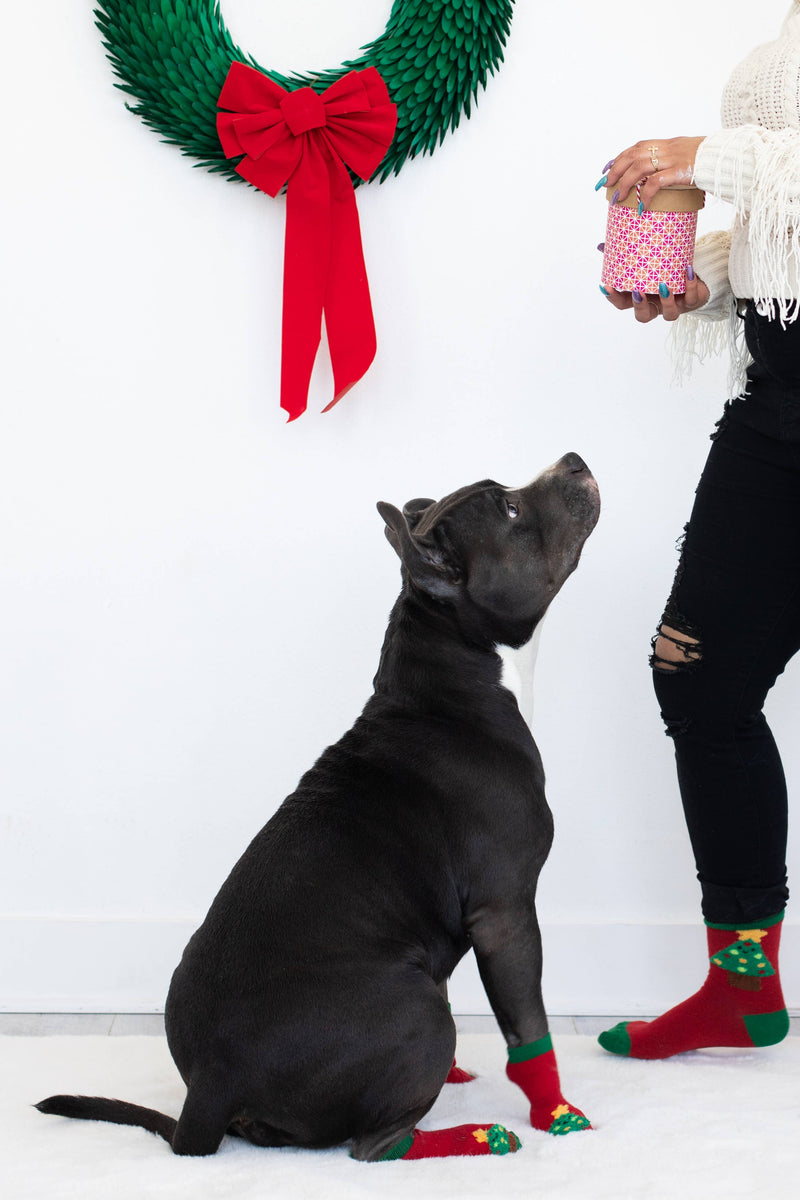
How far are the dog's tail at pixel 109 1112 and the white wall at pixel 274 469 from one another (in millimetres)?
890

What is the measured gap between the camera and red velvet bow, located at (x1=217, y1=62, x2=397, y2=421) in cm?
234

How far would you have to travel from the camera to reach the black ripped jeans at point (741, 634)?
1.90 meters

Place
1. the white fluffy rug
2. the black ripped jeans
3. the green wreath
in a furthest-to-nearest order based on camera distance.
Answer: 1. the green wreath
2. the black ripped jeans
3. the white fluffy rug

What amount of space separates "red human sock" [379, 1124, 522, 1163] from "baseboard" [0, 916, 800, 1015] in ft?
3.00

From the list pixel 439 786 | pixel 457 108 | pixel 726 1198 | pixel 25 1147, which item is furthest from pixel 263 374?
pixel 726 1198

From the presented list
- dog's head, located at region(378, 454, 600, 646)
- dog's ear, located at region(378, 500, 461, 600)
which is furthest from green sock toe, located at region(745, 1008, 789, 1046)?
dog's ear, located at region(378, 500, 461, 600)

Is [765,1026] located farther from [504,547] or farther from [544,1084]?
[504,547]

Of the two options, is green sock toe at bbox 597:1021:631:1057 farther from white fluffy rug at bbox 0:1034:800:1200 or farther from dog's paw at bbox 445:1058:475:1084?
dog's paw at bbox 445:1058:475:1084

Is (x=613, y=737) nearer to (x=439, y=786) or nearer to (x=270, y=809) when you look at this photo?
(x=270, y=809)

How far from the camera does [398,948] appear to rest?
5.49ft

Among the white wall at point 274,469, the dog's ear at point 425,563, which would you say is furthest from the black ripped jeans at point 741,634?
the white wall at point 274,469

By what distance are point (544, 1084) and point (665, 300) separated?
3.99ft

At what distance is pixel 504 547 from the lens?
6.04 ft

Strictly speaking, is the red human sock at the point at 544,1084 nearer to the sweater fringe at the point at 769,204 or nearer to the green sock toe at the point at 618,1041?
the green sock toe at the point at 618,1041
